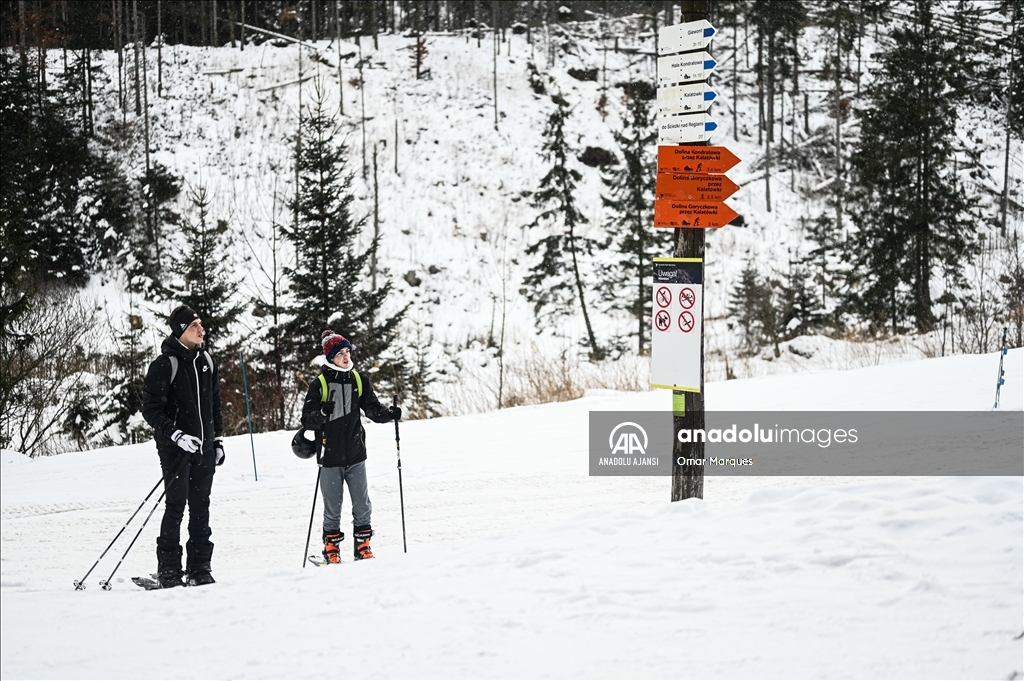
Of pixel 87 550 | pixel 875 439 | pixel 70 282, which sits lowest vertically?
pixel 87 550

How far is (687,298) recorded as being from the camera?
568 cm

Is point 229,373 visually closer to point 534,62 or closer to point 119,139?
point 119,139

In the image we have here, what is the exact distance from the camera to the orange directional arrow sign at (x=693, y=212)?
563 centimetres

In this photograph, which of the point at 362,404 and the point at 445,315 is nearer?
the point at 362,404

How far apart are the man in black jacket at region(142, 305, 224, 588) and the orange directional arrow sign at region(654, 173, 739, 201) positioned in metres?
3.67

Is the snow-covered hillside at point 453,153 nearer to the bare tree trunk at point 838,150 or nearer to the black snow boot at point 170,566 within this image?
the bare tree trunk at point 838,150

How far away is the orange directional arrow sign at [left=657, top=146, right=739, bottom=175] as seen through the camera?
5.63 meters

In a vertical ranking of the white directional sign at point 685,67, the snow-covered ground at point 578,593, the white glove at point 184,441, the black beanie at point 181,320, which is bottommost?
the snow-covered ground at point 578,593

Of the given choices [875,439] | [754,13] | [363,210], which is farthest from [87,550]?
[754,13]

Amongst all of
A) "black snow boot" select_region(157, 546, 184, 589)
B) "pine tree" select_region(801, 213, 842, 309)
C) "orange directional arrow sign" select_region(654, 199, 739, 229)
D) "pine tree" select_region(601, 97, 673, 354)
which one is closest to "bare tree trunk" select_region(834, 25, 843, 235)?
"pine tree" select_region(801, 213, 842, 309)

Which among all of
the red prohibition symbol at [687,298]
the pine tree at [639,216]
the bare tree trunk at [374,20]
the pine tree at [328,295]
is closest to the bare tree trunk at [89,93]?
the bare tree trunk at [374,20]

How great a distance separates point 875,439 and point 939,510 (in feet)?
10.5

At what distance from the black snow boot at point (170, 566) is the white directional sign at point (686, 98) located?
5.06 meters

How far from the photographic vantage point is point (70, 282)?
30.1 metres
